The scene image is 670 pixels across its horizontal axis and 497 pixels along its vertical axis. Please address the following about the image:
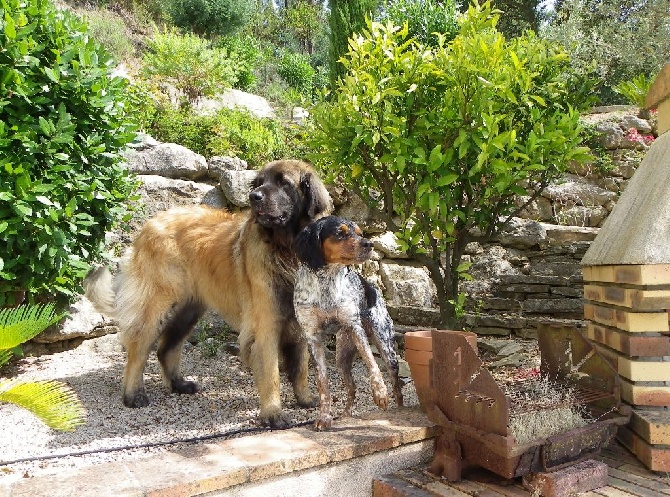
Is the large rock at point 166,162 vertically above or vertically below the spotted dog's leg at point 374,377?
above

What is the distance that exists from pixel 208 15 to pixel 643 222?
642 inches

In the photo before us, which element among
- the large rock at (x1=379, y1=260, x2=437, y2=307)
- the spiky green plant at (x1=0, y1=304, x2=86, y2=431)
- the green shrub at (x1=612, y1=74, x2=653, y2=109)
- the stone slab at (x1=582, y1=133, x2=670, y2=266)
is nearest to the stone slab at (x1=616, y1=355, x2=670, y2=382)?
the stone slab at (x1=582, y1=133, x2=670, y2=266)

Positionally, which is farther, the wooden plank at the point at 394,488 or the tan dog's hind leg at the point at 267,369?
the tan dog's hind leg at the point at 267,369

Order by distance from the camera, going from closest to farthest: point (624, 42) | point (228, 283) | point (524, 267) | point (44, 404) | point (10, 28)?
point (44, 404) → point (228, 283) → point (10, 28) → point (524, 267) → point (624, 42)

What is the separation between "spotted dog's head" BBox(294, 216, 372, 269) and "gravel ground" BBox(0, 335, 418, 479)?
3.20ft

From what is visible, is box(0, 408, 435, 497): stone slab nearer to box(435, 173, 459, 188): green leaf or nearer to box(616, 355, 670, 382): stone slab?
box(616, 355, 670, 382): stone slab

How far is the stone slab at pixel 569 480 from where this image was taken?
2.14m

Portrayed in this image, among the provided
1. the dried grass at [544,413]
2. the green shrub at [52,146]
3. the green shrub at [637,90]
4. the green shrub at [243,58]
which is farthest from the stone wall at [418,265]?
the green shrub at [243,58]

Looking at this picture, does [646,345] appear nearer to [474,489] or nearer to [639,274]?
[639,274]

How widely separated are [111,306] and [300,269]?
2.11m

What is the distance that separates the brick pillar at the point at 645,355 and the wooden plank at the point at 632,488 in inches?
6.9

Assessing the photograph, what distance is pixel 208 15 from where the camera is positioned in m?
16.1

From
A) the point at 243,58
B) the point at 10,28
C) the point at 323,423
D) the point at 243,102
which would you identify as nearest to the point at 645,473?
the point at 323,423

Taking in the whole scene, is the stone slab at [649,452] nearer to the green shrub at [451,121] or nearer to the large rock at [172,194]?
the green shrub at [451,121]
